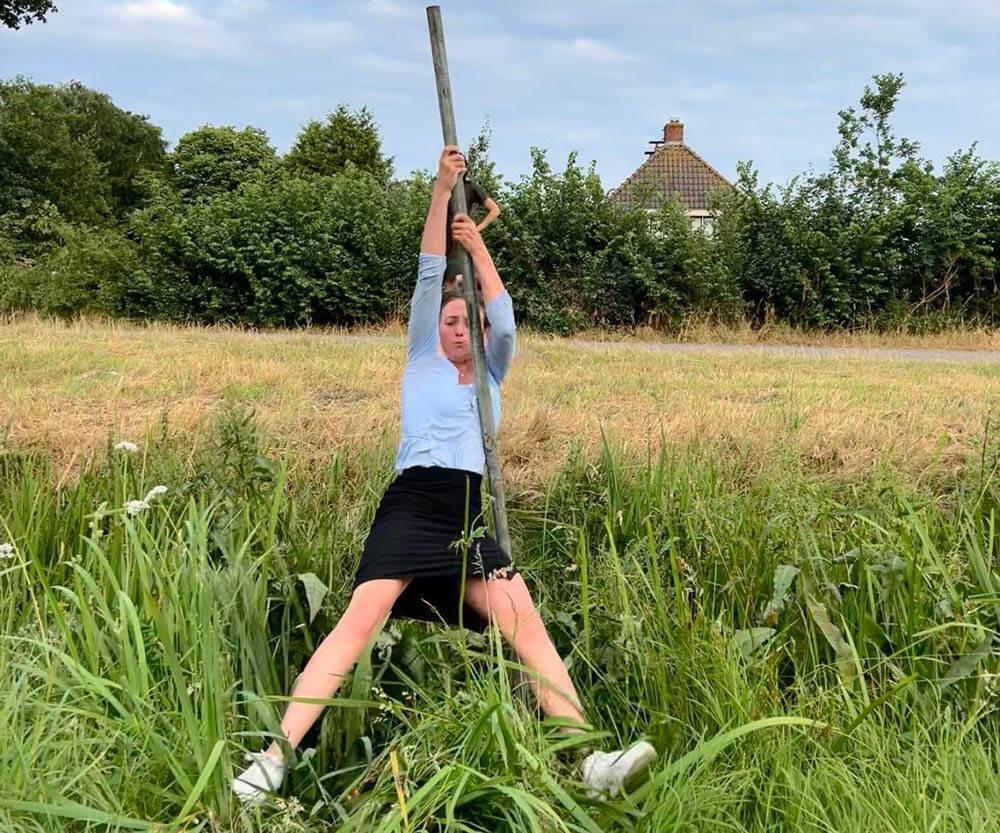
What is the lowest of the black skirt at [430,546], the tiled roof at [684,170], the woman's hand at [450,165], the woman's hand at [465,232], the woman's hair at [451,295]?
the black skirt at [430,546]

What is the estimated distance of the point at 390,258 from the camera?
11586mm

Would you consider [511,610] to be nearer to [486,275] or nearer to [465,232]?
[486,275]

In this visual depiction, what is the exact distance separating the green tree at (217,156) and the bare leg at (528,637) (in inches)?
920

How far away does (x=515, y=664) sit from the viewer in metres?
2.12

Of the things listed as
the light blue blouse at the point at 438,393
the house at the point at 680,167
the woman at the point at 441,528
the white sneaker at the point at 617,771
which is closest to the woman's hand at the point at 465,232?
the woman at the point at 441,528

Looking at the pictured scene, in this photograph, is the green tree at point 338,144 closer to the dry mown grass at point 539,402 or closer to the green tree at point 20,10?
the green tree at point 20,10

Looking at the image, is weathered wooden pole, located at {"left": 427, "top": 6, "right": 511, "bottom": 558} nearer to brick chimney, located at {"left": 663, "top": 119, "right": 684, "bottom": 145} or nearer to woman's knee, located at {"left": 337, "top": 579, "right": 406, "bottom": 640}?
woman's knee, located at {"left": 337, "top": 579, "right": 406, "bottom": 640}

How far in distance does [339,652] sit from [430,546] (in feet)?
1.27

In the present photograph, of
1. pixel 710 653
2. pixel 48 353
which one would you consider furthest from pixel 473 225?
pixel 48 353

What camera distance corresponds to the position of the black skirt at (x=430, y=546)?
237 cm

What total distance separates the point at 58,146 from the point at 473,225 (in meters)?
40.3

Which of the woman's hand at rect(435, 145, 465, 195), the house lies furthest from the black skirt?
the house

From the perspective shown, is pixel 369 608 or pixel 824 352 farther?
pixel 824 352

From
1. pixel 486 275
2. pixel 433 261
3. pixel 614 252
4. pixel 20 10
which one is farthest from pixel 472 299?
pixel 20 10
